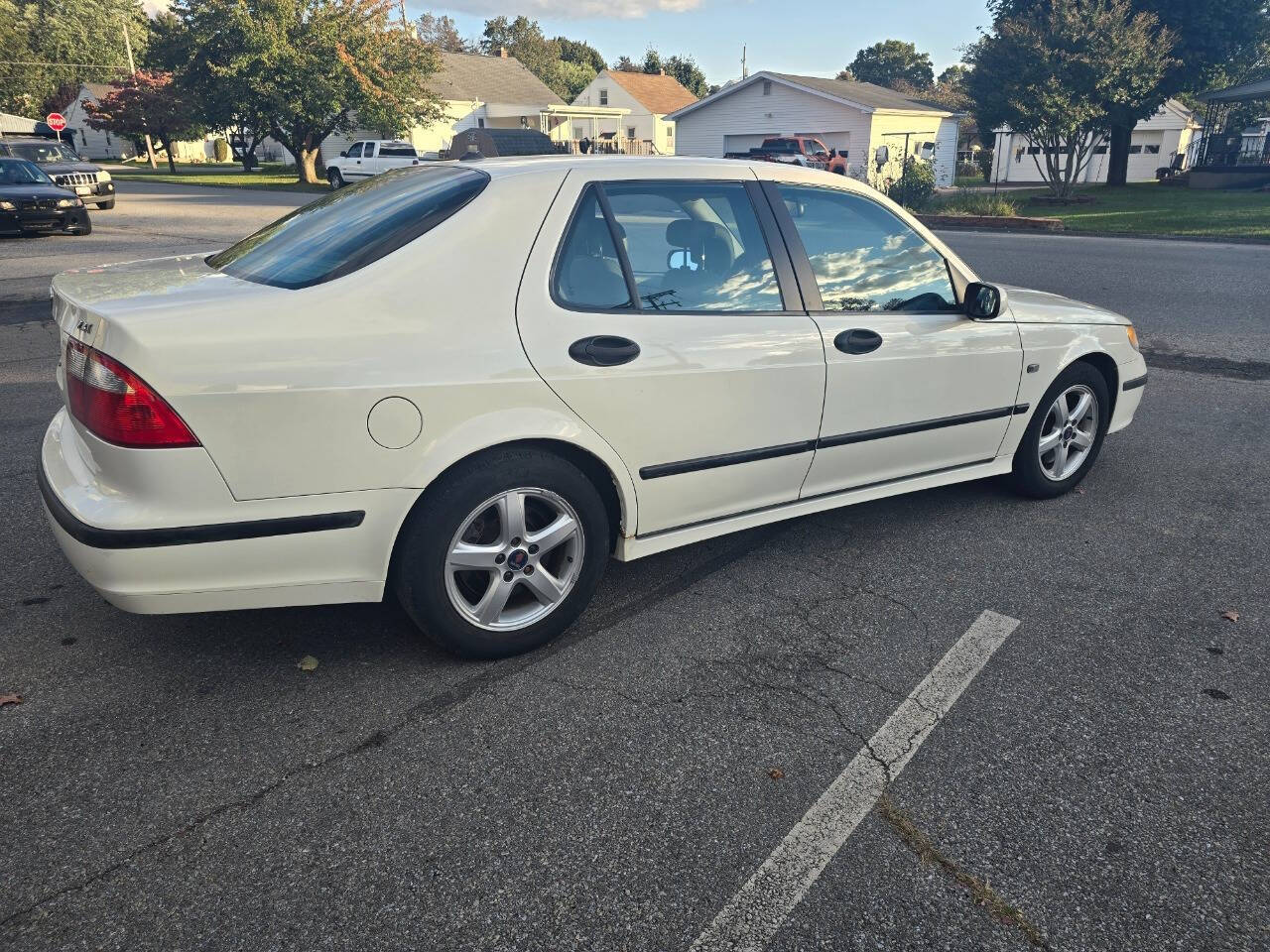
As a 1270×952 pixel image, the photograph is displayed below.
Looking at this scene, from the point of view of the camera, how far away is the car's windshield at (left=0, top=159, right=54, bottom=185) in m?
17.8

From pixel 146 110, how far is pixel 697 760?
57413 millimetres

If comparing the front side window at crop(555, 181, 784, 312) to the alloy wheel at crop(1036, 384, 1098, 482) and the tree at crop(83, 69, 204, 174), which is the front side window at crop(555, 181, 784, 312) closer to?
the alloy wheel at crop(1036, 384, 1098, 482)

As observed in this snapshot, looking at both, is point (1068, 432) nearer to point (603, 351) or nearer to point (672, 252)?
point (672, 252)

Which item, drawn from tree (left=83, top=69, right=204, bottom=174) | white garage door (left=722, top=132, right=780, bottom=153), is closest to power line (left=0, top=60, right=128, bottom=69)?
tree (left=83, top=69, right=204, bottom=174)

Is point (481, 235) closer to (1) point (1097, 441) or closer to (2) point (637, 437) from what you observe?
(2) point (637, 437)

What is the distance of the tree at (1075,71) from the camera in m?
27.4

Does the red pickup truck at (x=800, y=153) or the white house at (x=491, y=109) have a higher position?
the white house at (x=491, y=109)

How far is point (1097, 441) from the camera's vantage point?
5.07 meters

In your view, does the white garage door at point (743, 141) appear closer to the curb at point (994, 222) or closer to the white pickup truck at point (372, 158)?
the white pickup truck at point (372, 158)

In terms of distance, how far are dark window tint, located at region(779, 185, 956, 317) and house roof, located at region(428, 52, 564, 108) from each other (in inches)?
2130

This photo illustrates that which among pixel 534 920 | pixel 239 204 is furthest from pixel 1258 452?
pixel 239 204

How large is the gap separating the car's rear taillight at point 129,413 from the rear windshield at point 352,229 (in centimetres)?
61

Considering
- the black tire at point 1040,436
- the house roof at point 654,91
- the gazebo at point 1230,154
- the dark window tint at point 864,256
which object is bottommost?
the black tire at point 1040,436

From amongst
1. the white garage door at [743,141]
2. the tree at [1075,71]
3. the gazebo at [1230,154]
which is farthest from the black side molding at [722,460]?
the white garage door at [743,141]
